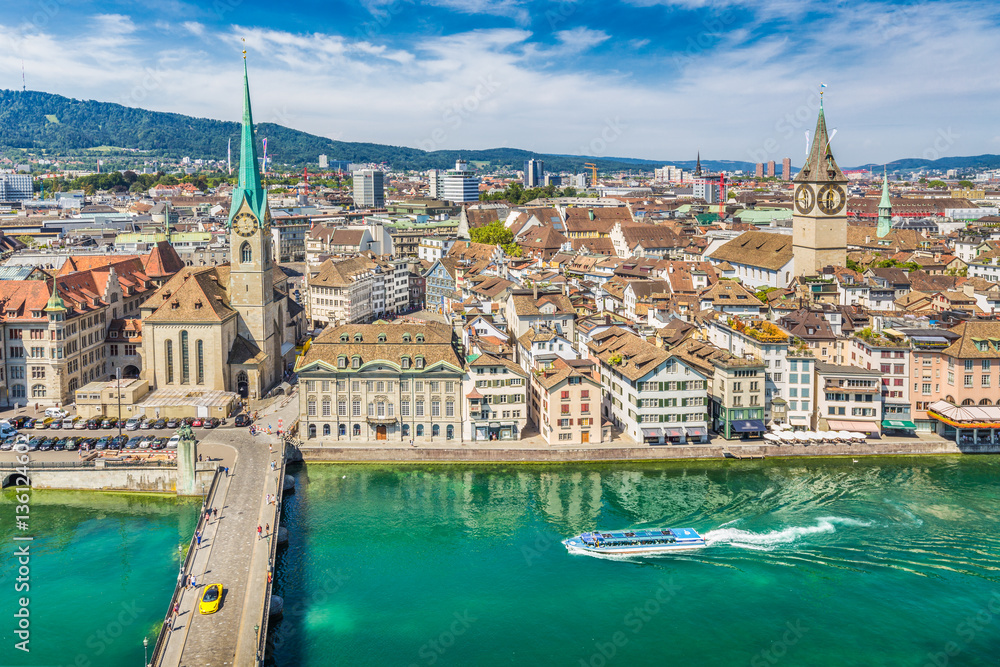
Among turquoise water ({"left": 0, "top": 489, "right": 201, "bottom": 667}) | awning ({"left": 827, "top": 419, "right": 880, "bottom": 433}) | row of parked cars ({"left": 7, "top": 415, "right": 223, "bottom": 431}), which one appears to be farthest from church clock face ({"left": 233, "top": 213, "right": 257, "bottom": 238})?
awning ({"left": 827, "top": 419, "right": 880, "bottom": 433})

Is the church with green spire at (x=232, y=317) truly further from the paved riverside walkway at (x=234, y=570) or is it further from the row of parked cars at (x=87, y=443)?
the paved riverside walkway at (x=234, y=570)

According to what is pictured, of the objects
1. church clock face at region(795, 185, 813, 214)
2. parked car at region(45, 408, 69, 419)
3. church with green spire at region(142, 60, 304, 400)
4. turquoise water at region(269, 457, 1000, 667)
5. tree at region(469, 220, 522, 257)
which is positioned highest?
church clock face at region(795, 185, 813, 214)

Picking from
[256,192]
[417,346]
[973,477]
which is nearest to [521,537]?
[417,346]

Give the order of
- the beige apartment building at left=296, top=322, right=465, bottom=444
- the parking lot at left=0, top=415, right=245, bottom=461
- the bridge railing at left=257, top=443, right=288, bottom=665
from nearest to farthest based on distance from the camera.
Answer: the bridge railing at left=257, top=443, right=288, bottom=665
the parking lot at left=0, top=415, right=245, bottom=461
the beige apartment building at left=296, top=322, right=465, bottom=444

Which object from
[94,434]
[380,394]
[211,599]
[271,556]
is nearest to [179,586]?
[211,599]

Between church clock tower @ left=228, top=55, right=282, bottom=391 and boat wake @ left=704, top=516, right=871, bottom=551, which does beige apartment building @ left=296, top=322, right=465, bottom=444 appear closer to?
church clock tower @ left=228, top=55, right=282, bottom=391

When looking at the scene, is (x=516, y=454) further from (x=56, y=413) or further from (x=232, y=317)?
(x=56, y=413)
